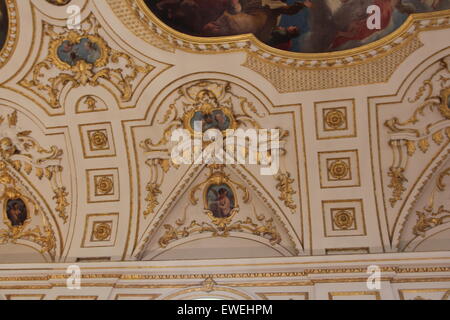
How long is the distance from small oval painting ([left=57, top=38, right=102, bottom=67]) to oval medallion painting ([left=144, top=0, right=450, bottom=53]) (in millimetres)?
1718

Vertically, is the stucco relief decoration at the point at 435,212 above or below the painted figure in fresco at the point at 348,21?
below

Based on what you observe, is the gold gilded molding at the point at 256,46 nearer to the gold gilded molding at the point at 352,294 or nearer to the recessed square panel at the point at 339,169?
the recessed square panel at the point at 339,169

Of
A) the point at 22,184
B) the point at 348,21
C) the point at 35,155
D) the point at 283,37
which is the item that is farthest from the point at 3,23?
the point at 348,21

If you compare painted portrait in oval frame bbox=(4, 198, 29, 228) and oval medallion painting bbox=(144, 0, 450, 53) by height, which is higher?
oval medallion painting bbox=(144, 0, 450, 53)

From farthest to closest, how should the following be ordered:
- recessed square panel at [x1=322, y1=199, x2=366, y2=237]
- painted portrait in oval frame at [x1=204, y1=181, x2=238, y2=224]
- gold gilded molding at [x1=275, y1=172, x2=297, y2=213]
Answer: painted portrait in oval frame at [x1=204, y1=181, x2=238, y2=224] → gold gilded molding at [x1=275, y1=172, x2=297, y2=213] → recessed square panel at [x1=322, y1=199, x2=366, y2=237]

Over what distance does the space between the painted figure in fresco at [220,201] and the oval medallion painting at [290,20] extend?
341 centimetres

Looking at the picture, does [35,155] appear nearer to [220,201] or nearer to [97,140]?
[97,140]

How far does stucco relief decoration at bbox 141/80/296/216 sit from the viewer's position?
11.0 metres

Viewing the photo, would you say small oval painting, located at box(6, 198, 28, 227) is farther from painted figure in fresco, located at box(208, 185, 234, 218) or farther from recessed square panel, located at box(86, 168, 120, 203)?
painted figure in fresco, located at box(208, 185, 234, 218)

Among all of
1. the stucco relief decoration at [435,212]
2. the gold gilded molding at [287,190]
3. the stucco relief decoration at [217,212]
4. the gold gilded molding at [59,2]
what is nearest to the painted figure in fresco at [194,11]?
the gold gilded molding at [59,2]

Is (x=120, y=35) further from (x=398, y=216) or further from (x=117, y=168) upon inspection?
(x=398, y=216)

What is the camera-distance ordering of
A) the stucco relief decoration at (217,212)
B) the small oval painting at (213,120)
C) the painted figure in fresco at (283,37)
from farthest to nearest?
the stucco relief decoration at (217,212), the small oval painting at (213,120), the painted figure in fresco at (283,37)

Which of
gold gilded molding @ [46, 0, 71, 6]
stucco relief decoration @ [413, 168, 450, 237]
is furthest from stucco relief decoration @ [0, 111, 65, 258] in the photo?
stucco relief decoration @ [413, 168, 450, 237]

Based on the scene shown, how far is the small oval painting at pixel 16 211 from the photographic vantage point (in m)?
12.3
